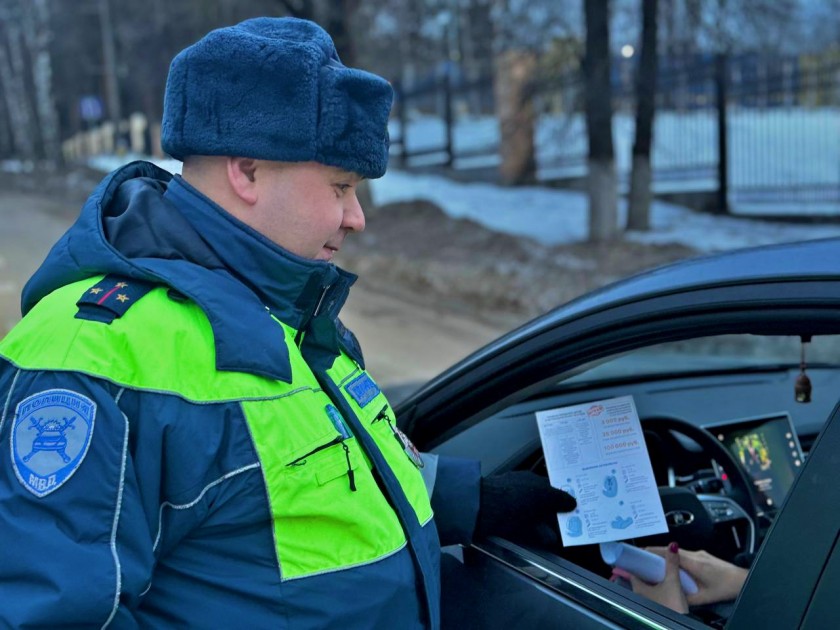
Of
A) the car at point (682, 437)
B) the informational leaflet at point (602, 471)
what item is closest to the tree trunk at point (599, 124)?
the car at point (682, 437)

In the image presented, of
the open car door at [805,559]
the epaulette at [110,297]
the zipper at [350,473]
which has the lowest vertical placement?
the open car door at [805,559]

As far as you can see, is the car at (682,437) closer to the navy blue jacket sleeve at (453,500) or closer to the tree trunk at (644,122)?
the navy blue jacket sleeve at (453,500)

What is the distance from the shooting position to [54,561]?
3.66 feet

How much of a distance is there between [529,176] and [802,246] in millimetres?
15792

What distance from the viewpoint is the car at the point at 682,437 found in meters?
1.30

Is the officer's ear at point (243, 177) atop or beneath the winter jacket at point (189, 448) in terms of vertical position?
atop

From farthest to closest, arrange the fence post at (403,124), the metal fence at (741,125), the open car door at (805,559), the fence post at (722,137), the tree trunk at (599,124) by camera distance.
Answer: the fence post at (403,124), the fence post at (722,137), the metal fence at (741,125), the tree trunk at (599,124), the open car door at (805,559)

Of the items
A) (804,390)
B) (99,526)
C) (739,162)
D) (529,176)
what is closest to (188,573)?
(99,526)

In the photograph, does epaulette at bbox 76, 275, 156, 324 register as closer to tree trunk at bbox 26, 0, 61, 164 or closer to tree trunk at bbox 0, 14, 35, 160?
tree trunk at bbox 26, 0, 61, 164

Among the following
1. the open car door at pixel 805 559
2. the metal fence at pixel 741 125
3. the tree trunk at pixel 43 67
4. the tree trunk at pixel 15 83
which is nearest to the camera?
the open car door at pixel 805 559

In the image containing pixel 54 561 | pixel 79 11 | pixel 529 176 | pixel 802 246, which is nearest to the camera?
pixel 54 561

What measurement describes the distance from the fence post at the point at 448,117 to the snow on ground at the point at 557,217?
1.74ft

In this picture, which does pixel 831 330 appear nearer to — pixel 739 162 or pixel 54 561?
pixel 54 561

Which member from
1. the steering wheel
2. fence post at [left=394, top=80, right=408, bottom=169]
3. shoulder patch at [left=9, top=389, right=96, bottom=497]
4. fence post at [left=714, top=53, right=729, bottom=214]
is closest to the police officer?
shoulder patch at [left=9, top=389, right=96, bottom=497]
